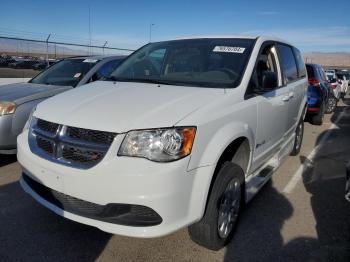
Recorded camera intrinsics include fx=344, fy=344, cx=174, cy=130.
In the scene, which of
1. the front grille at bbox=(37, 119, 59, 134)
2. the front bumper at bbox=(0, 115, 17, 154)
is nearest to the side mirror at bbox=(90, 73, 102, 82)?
the front bumper at bbox=(0, 115, 17, 154)

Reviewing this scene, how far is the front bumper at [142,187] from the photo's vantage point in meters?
2.41

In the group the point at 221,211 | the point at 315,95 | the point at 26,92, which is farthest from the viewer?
the point at 315,95

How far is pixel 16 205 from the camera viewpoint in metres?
3.80

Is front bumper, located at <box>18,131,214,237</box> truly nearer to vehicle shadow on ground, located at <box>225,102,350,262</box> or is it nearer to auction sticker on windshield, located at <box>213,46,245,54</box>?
vehicle shadow on ground, located at <box>225,102,350,262</box>

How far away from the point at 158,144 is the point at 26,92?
11.5ft

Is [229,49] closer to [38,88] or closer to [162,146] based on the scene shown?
[162,146]

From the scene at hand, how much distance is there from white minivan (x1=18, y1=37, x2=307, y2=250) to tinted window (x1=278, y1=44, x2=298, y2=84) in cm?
81

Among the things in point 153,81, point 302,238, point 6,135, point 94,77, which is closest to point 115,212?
point 153,81

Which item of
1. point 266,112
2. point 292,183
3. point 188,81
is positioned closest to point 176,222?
point 188,81

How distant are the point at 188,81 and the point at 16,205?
233cm

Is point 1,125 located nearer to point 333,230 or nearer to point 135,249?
point 135,249

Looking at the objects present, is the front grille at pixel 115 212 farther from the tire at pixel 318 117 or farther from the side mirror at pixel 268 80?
the tire at pixel 318 117

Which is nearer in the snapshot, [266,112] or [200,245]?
[200,245]

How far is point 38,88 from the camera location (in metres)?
5.50
